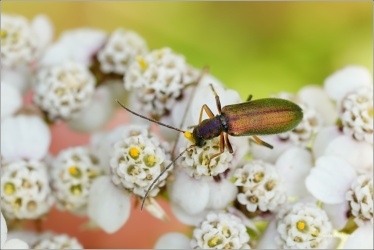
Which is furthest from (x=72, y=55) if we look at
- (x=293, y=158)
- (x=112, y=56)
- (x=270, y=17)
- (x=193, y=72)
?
(x=270, y=17)

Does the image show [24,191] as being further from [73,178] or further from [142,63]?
[142,63]

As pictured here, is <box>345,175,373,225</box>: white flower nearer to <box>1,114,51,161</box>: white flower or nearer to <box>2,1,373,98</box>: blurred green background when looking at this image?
<box>1,114,51,161</box>: white flower

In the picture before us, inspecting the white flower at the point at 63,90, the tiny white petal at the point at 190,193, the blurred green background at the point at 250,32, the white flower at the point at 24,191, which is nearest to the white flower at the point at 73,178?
the white flower at the point at 24,191

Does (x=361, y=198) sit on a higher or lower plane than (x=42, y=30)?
lower

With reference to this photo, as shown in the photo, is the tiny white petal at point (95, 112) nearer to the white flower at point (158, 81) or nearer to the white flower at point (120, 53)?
the white flower at point (120, 53)

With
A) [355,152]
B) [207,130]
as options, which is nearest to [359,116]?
[355,152]

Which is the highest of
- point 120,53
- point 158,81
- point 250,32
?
point 250,32
